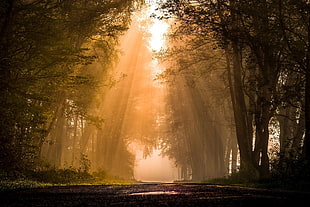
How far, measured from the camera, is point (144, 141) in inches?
1810

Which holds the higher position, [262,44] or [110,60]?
[110,60]

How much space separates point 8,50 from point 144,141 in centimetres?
3439

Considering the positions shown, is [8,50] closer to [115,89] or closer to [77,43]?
[77,43]

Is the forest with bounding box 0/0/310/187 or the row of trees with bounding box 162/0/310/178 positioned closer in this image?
the forest with bounding box 0/0/310/187

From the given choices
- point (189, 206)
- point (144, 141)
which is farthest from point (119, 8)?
point (144, 141)

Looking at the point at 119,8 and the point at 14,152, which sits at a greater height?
the point at 119,8

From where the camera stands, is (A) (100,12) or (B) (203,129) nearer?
(A) (100,12)

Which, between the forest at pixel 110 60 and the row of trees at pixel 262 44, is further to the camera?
the row of trees at pixel 262 44

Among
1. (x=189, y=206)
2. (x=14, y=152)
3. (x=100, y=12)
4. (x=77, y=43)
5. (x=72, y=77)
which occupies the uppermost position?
(x=100, y=12)

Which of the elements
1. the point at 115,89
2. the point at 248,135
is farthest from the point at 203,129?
the point at 248,135

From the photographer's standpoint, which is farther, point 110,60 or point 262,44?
point 110,60

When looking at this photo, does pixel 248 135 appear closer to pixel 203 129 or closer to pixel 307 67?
pixel 307 67

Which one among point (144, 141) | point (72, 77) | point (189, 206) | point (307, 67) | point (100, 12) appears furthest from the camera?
→ point (144, 141)

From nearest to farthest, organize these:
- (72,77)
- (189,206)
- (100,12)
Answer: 1. (189,206)
2. (72,77)
3. (100,12)
